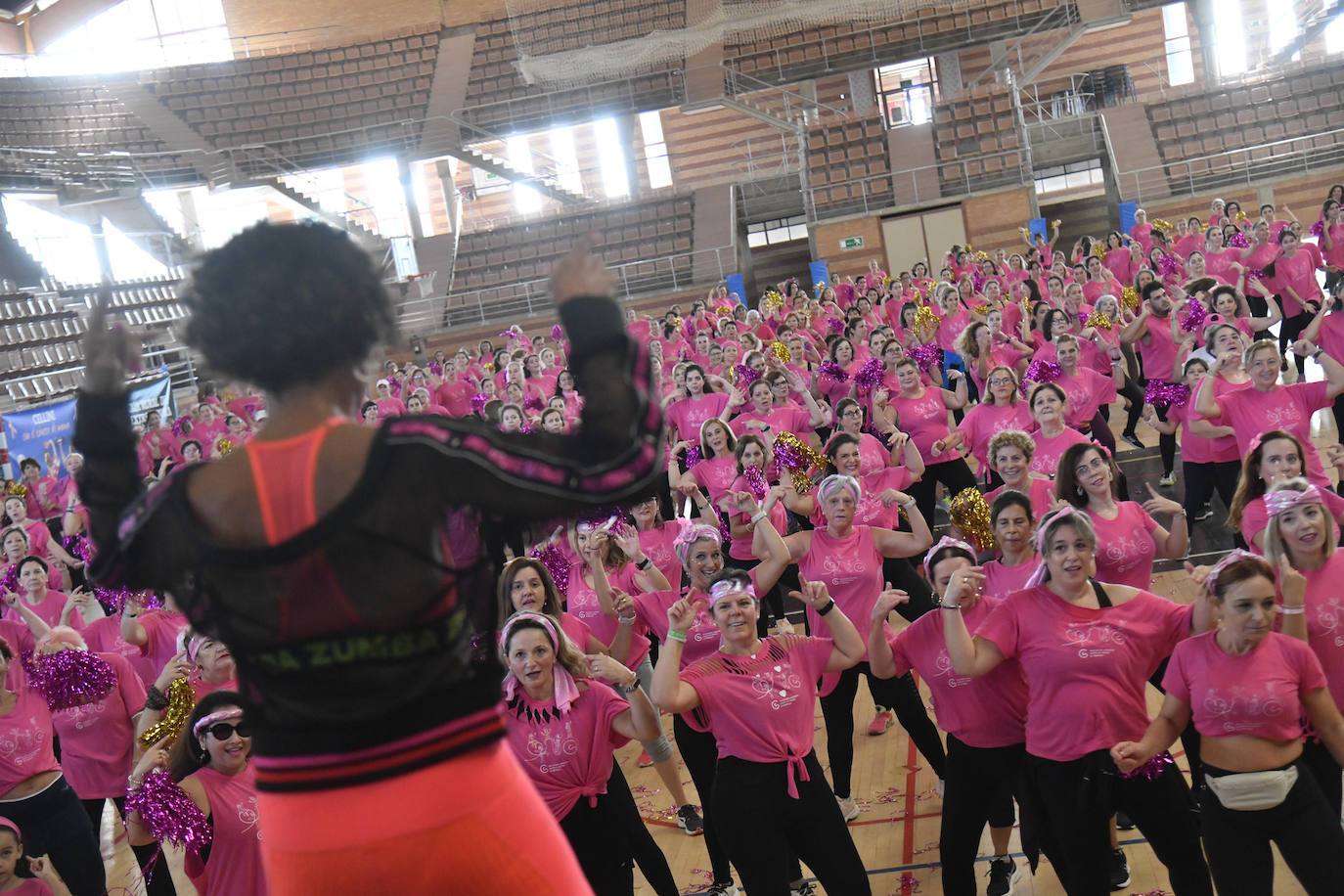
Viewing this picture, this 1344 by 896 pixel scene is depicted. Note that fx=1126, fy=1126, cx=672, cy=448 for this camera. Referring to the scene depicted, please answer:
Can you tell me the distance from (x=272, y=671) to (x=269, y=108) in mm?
26672

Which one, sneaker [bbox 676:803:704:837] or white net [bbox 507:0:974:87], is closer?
sneaker [bbox 676:803:704:837]

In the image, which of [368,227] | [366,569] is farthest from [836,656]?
[368,227]

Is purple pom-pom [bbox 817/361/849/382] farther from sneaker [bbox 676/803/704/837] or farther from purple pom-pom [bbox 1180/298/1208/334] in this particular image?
sneaker [bbox 676/803/704/837]

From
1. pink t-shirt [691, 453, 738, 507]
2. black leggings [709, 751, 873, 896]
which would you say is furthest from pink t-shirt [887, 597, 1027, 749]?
pink t-shirt [691, 453, 738, 507]

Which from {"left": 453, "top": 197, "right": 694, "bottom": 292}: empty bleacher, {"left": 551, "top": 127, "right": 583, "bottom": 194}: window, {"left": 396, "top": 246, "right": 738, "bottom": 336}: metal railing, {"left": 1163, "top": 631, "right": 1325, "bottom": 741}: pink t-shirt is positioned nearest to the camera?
{"left": 1163, "top": 631, "right": 1325, "bottom": 741}: pink t-shirt

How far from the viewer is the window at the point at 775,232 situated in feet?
82.7

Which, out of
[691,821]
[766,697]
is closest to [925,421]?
[691,821]

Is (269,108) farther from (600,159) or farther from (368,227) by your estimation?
(600,159)

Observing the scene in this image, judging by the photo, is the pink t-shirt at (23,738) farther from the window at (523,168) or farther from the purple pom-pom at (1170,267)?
the window at (523,168)

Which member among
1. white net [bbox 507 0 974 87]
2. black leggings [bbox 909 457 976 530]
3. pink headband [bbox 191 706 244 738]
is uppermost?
white net [bbox 507 0 974 87]

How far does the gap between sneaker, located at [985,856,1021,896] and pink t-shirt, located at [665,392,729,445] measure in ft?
17.1

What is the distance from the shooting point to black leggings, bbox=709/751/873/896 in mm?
3941

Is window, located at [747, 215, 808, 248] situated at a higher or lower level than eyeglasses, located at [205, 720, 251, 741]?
higher

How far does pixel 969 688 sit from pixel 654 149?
25016mm
